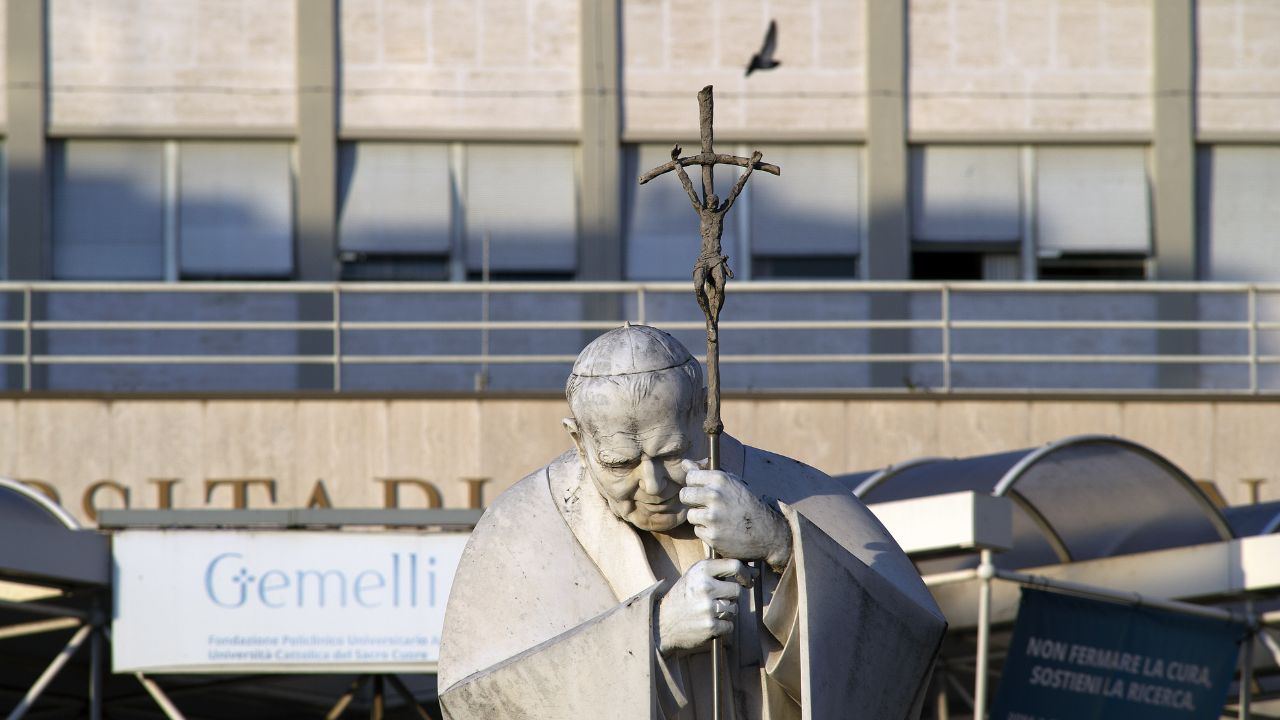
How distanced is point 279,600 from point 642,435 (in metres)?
9.29

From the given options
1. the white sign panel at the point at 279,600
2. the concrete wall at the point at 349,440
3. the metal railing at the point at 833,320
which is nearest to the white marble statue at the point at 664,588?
the white sign panel at the point at 279,600

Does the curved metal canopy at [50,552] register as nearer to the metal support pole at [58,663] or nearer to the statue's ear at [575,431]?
the metal support pole at [58,663]

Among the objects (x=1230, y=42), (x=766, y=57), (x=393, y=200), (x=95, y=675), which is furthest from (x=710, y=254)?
(x=1230, y=42)

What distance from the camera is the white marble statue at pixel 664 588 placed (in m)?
5.08

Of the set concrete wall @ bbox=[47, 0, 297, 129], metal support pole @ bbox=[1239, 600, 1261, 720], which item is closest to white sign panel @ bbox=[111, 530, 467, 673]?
metal support pole @ bbox=[1239, 600, 1261, 720]

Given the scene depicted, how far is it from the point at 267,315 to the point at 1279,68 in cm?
1064

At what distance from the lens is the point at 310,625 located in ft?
46.3

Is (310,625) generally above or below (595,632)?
below

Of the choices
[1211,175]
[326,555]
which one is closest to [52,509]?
[326,555]

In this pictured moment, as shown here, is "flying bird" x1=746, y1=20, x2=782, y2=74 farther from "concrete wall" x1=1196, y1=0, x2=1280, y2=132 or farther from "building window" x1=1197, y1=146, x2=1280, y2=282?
"building window" x1=1197, y1=146, x2=1280, y2=282

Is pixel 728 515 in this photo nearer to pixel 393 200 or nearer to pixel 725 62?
pixel 393 200

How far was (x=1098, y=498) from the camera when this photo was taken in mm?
13828

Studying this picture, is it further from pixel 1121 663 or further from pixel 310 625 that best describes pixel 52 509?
pixel 1121 663

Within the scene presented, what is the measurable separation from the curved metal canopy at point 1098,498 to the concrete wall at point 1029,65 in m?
10.4
